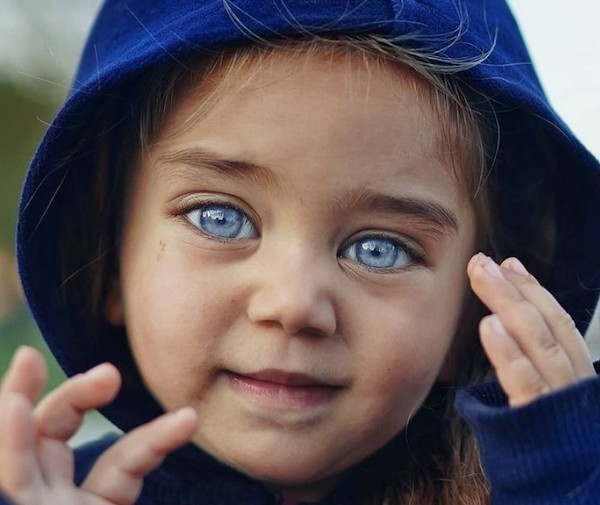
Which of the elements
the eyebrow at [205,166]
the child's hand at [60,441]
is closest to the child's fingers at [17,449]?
the child's hand at [60,441]

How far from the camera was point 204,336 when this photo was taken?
1.22m

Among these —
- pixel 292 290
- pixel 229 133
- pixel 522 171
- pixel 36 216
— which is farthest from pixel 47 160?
pixel 522 171

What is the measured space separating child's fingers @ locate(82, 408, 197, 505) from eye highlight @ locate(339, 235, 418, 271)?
1.15ft

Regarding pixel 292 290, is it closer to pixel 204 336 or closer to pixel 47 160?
pixel 204 336

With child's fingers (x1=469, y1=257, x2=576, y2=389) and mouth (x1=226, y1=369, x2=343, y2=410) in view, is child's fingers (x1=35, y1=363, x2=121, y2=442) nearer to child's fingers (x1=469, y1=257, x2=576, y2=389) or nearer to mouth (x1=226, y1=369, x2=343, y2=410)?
mouth (x1=226, y1=369, x2=343, y2=410)

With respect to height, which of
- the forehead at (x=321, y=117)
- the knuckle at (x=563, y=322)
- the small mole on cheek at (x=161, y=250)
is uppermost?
the forehead at (x=321, y=117)

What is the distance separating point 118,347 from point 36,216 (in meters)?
0.26

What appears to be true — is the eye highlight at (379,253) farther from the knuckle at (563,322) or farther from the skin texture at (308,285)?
the knuckle at (563,322)

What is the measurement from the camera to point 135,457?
1029 millimetres

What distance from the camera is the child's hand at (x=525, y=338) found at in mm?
1085

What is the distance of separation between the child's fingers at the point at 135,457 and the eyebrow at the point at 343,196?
34 centimetres

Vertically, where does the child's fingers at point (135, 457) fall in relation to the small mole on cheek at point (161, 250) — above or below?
below

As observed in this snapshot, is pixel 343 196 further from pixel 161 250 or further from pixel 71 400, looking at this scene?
pixel 71 400

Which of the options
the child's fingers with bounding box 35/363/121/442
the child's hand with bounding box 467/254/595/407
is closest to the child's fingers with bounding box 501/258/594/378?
the child's hand with bounding box 467/254/595/407
